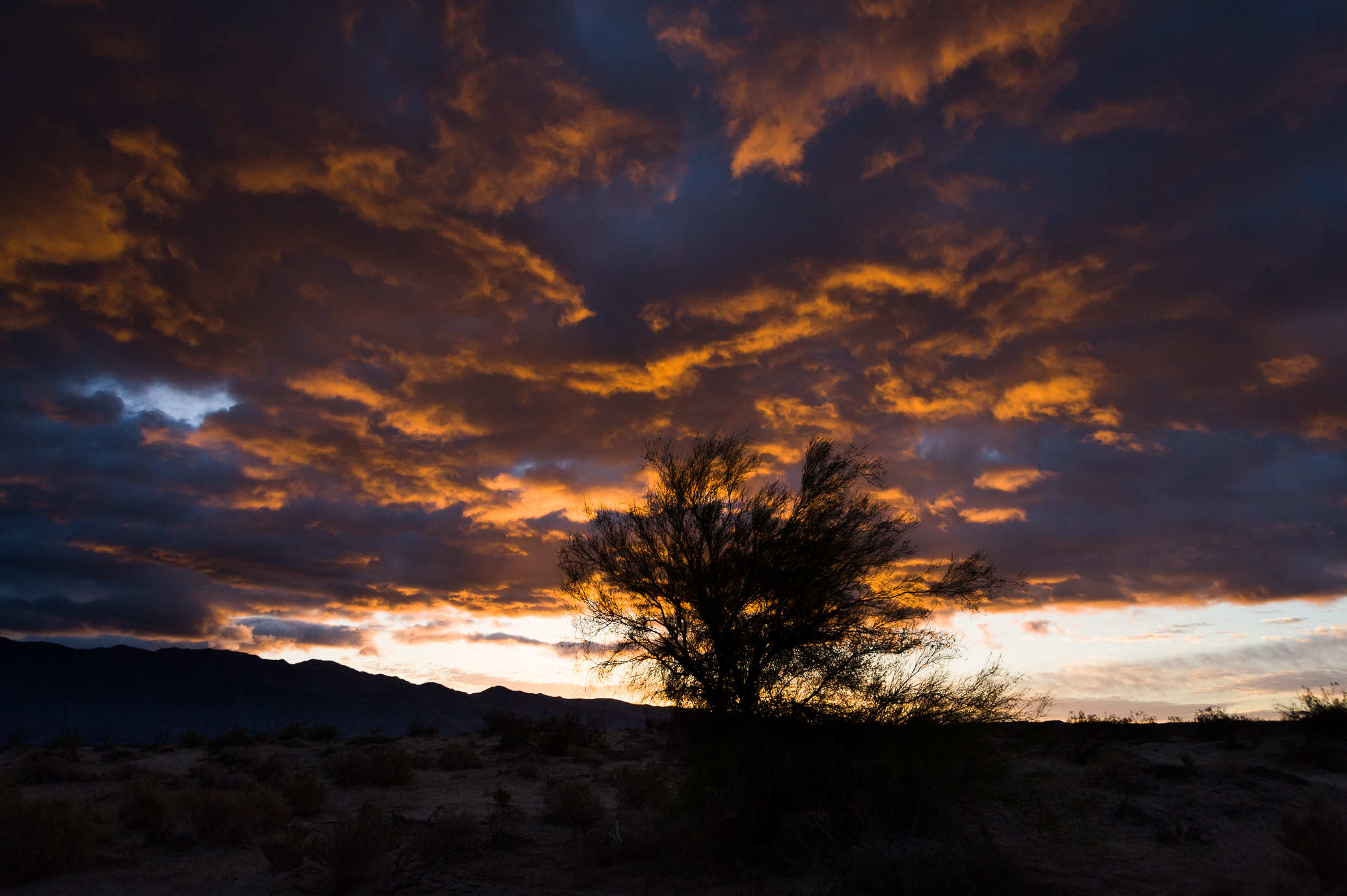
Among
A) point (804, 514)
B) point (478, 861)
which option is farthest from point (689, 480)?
point (478, 861)

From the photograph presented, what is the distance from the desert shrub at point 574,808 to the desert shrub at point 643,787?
1.24 m

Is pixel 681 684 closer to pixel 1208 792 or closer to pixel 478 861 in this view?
pixel 478 861

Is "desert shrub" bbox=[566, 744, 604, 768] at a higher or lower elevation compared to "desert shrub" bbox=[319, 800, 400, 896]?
higher

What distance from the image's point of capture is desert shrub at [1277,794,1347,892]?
350 inches

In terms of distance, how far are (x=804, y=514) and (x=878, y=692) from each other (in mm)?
3175

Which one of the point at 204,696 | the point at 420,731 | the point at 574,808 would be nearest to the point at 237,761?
the point at 574,808

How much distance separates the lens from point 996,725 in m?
11.3

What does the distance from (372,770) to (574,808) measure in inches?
324

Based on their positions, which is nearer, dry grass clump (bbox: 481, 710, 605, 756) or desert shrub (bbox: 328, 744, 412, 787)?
desert shrub (bbox: 328, 744, 412, 787)

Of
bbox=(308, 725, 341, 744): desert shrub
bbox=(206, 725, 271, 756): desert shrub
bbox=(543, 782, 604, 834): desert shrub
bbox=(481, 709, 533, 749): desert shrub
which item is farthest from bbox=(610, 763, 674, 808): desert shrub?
bbox=(308, 725, 341, 744): desert shrub

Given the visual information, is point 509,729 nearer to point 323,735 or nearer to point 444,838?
point 323,735

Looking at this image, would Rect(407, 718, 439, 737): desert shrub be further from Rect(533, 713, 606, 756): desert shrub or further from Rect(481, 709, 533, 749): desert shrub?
Rect(533, 713, 606, 756): desert shrub

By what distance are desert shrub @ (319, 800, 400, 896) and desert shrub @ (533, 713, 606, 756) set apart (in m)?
17.6

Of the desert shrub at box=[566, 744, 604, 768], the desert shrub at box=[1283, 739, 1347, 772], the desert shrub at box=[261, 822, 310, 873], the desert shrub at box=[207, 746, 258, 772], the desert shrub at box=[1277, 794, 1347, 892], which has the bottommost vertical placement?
the desert shrub at box=[261, 822, 310, 873]
